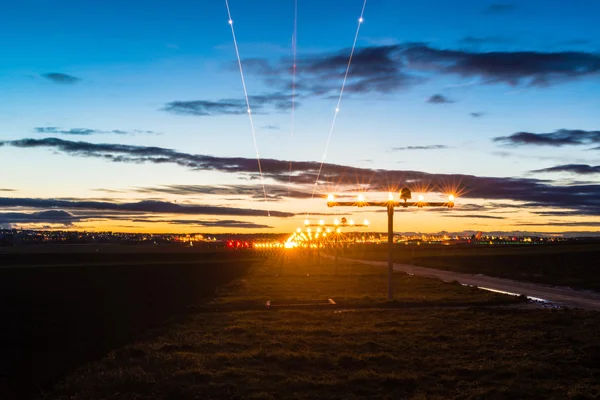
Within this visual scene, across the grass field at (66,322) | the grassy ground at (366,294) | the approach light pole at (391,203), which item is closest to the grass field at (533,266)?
the grassy ground at (366,294)

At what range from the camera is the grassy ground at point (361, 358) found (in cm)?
1388

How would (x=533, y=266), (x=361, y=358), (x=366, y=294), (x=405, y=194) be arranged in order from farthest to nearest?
(x=533, y=266)
(x=366, y=294)
(x=405, y=194)
(x=361, y=358)

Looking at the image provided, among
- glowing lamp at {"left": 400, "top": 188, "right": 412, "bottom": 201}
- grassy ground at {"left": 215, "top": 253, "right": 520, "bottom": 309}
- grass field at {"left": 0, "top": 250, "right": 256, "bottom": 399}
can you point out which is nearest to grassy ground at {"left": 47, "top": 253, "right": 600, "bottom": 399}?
grass field at {"left": 0, "top": 250, "right": 256, "bottom": 399}

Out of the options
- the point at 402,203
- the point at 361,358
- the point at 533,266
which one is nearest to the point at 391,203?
the point at 402,203

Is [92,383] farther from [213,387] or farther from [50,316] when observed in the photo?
[50,316]

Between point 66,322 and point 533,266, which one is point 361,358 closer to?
point 66,322

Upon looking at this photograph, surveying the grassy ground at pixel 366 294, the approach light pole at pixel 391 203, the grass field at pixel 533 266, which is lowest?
the grass field at pixel 533 266

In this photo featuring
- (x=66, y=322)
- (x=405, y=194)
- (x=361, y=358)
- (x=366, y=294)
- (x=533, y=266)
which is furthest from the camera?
(x=533, y=266)

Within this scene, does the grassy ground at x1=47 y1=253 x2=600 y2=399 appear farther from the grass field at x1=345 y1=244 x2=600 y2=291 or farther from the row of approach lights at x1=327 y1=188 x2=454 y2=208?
the grass field at x1=345 y1=244 x2=600 y2=291

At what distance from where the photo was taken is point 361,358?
1700 centimetres

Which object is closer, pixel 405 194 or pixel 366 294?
pixel 405 194

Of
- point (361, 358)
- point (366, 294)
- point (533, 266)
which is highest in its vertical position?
point (361, 358)

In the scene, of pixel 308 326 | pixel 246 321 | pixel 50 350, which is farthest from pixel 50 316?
pixel 308 326

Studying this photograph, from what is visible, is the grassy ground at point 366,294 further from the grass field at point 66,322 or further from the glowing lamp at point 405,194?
the glowing lamp at point 405,194
